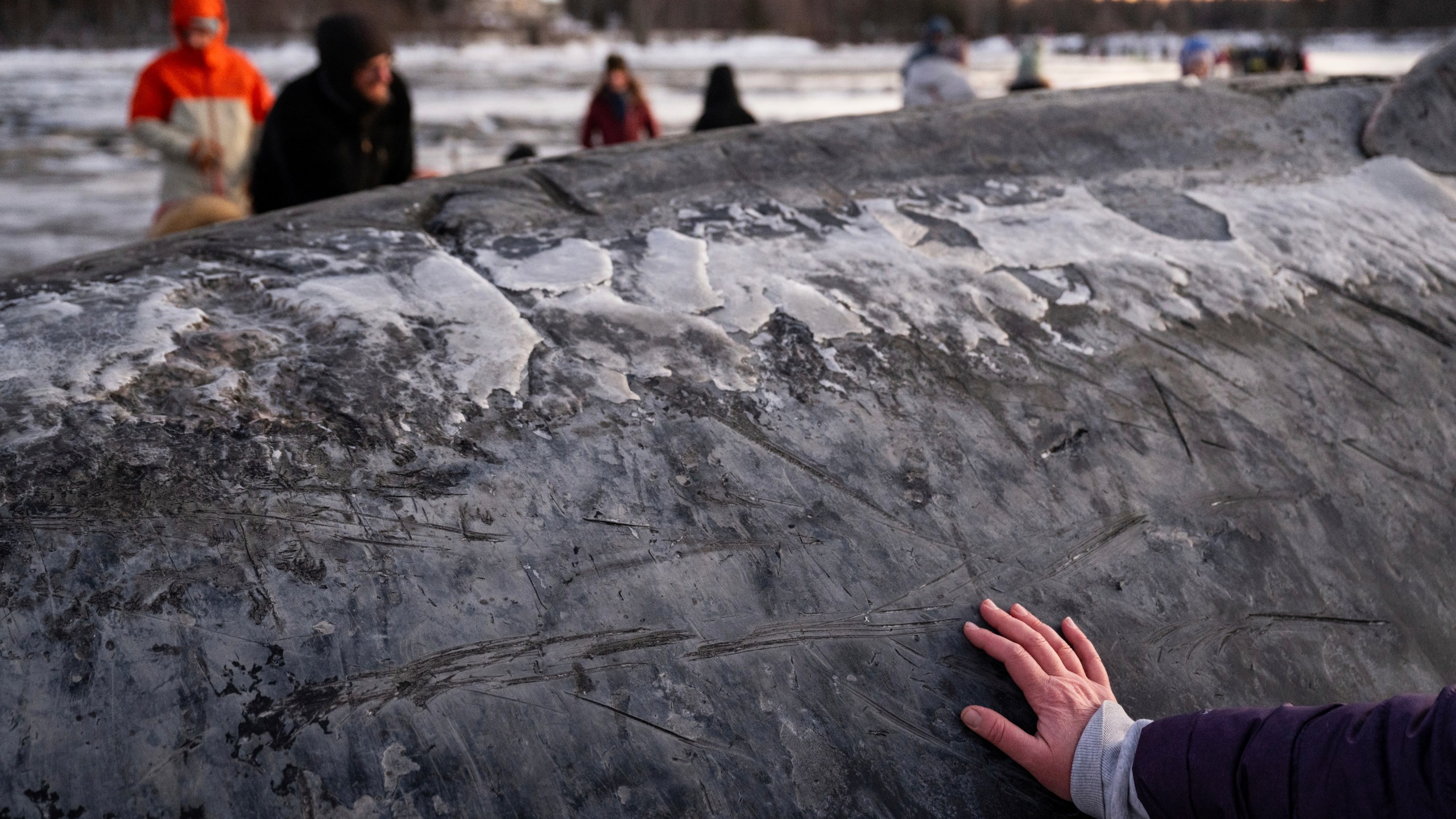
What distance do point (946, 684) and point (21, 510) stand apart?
1.07 m

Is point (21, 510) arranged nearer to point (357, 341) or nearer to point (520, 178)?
point (357, 341)

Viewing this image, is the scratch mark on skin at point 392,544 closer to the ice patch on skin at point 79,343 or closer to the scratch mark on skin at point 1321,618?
the ice patch on skin at point 79,343

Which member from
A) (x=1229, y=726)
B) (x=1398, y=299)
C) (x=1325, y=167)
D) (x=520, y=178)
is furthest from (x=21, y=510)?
(x=1325, y=167)

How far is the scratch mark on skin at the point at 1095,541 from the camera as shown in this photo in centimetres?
134

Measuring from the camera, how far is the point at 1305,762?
3.24 feet

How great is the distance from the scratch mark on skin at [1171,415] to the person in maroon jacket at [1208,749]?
42 cm

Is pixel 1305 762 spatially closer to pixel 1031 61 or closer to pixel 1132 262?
pixel 1132 262

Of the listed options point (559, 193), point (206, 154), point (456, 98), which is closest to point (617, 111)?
point (206, 154)

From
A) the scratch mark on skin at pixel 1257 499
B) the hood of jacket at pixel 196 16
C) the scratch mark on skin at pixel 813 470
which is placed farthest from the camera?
the hood of jacket at pixel 196 16

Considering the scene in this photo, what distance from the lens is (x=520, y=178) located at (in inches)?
71.7

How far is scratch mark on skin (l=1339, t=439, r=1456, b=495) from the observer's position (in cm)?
160

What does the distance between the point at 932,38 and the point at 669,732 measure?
15.1 ft

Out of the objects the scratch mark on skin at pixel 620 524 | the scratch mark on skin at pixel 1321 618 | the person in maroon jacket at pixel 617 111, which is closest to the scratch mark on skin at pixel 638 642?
the scratch mark on skin at pixel 620 524

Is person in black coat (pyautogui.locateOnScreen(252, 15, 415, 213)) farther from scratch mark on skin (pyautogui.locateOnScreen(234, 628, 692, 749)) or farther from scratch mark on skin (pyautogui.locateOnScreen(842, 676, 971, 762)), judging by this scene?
scratch mark on skin (pyautogui.locateOnScreen(842, 676, 971, 762))
